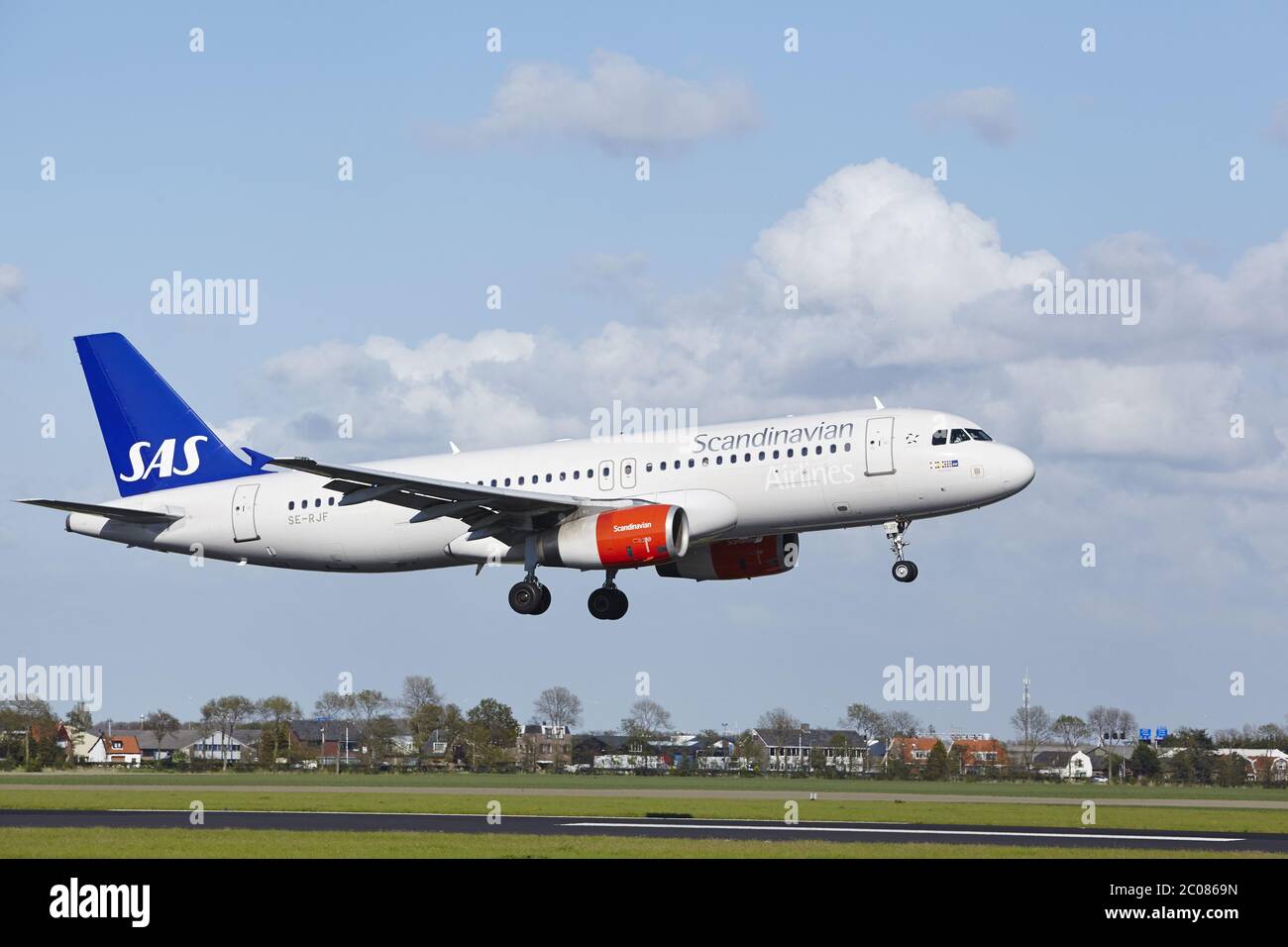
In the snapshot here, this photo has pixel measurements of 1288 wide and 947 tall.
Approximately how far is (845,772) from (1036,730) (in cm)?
5225

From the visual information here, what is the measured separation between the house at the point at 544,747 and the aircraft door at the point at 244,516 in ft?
150

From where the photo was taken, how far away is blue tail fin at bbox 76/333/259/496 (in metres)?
58.2

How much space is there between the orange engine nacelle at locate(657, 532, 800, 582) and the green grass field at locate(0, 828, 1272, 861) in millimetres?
19919

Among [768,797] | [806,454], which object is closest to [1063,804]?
[768,797]

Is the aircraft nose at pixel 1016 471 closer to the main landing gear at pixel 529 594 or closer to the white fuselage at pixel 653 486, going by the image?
the white fuselage at pixel 653 486

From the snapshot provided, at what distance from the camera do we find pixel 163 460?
192 ft

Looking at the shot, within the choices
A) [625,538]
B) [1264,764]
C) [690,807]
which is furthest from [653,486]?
[1264,764]

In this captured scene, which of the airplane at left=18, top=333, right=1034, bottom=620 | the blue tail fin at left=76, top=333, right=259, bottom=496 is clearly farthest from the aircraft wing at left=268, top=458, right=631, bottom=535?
the blue tail fin at left=76, top=333, right=259, bottom=496

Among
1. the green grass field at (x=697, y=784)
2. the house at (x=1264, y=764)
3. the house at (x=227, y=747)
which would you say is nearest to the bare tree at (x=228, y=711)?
the house at (x=227, y=747)

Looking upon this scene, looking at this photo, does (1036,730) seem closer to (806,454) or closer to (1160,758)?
(1160,758)

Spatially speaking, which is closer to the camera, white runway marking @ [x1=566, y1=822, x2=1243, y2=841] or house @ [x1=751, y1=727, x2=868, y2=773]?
white runway marking @ [x1=566, y1=822, x2=1243, y2=841]

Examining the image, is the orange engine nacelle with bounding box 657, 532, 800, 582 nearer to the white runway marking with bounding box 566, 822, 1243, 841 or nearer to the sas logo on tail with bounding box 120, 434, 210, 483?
the white runway marking with bounding box 566, 822, 1243, 841

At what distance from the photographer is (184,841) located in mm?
34344

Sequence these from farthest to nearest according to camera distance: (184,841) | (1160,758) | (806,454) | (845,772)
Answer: (1160,758) → (845,772) → (806,454) → (184,841)
